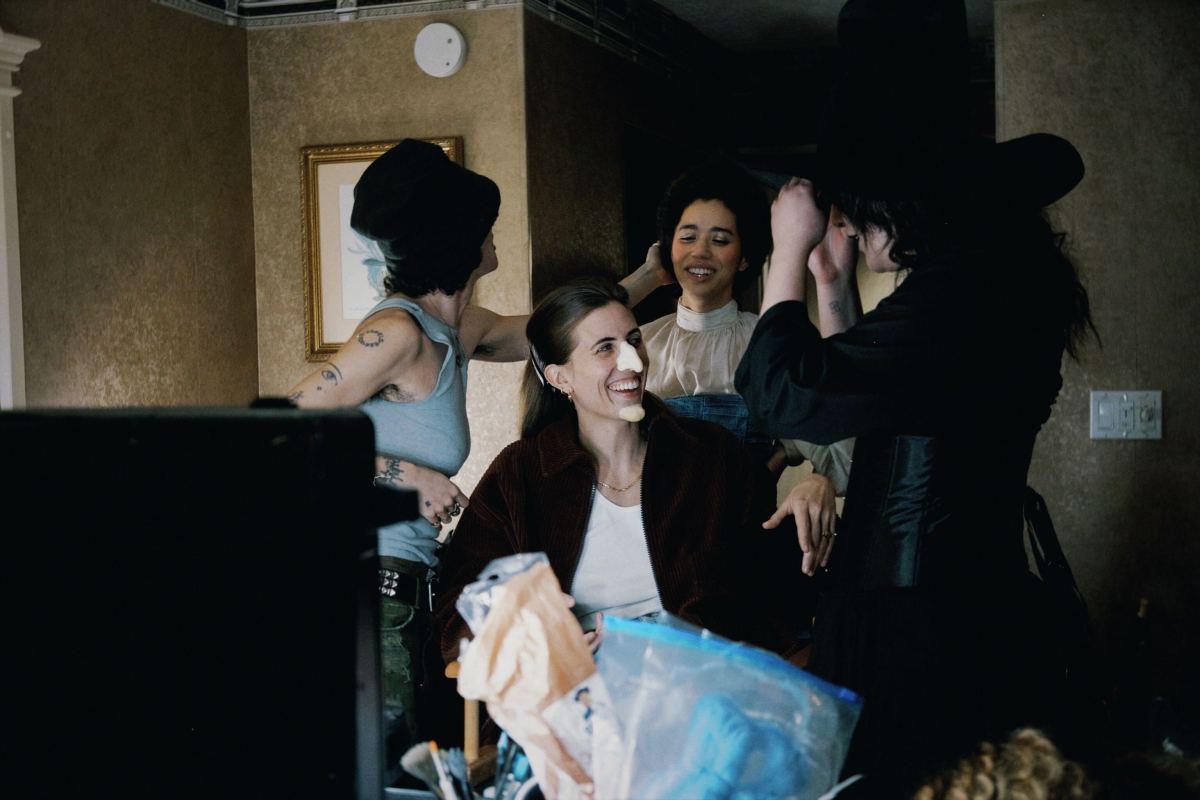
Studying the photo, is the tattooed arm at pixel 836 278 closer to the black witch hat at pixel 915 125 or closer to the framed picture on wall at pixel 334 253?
the black witch hat at pixel 915 125

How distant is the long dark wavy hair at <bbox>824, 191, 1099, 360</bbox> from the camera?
1.34 metres

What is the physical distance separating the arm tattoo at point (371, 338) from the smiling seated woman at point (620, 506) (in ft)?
1.23

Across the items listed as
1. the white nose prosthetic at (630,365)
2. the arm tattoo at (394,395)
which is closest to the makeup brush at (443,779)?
the arm tattoo at (394,395)

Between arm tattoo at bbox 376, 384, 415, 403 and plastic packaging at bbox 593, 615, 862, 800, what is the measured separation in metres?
1.25

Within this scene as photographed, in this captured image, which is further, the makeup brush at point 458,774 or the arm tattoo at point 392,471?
the arm tattoo at point 392,471

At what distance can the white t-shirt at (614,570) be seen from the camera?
6.80ft

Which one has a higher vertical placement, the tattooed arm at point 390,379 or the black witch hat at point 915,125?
the black witch hat at point 915,125

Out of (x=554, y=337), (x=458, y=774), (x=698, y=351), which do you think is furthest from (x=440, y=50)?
(x=458, y=774)

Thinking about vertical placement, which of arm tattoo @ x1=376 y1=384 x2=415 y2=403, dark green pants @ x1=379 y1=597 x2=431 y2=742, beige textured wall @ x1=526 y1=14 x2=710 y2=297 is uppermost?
beige textured wall @ x1=526 y1=14 x2=710 y2=297

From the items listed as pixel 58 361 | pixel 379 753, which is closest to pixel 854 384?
pixel 379 753

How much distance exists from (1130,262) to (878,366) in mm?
1768

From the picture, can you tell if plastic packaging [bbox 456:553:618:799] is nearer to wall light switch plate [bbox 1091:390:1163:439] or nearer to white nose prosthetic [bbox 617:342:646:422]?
white nose prosthetic [bbox 617:342:646:422]

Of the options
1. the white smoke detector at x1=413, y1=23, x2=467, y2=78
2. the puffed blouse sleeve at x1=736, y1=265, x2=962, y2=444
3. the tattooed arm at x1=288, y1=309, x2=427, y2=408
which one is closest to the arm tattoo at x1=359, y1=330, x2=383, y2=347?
the tattooed arm at x1=288, y1=309, x2=427, y2=408

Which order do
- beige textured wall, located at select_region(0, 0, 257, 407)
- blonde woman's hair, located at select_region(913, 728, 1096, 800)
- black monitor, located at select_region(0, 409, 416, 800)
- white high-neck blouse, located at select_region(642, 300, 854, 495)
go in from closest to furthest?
black monitor, located at select_region(0, 409, 416, 800) → blonde woman's hair, located at select_region(913, 728, 1096, 800) → white high-neck blouse, located at select_region(642, 300, 854, 495) → beige textured wall, located at select_region(0, 0, 257, 407)
